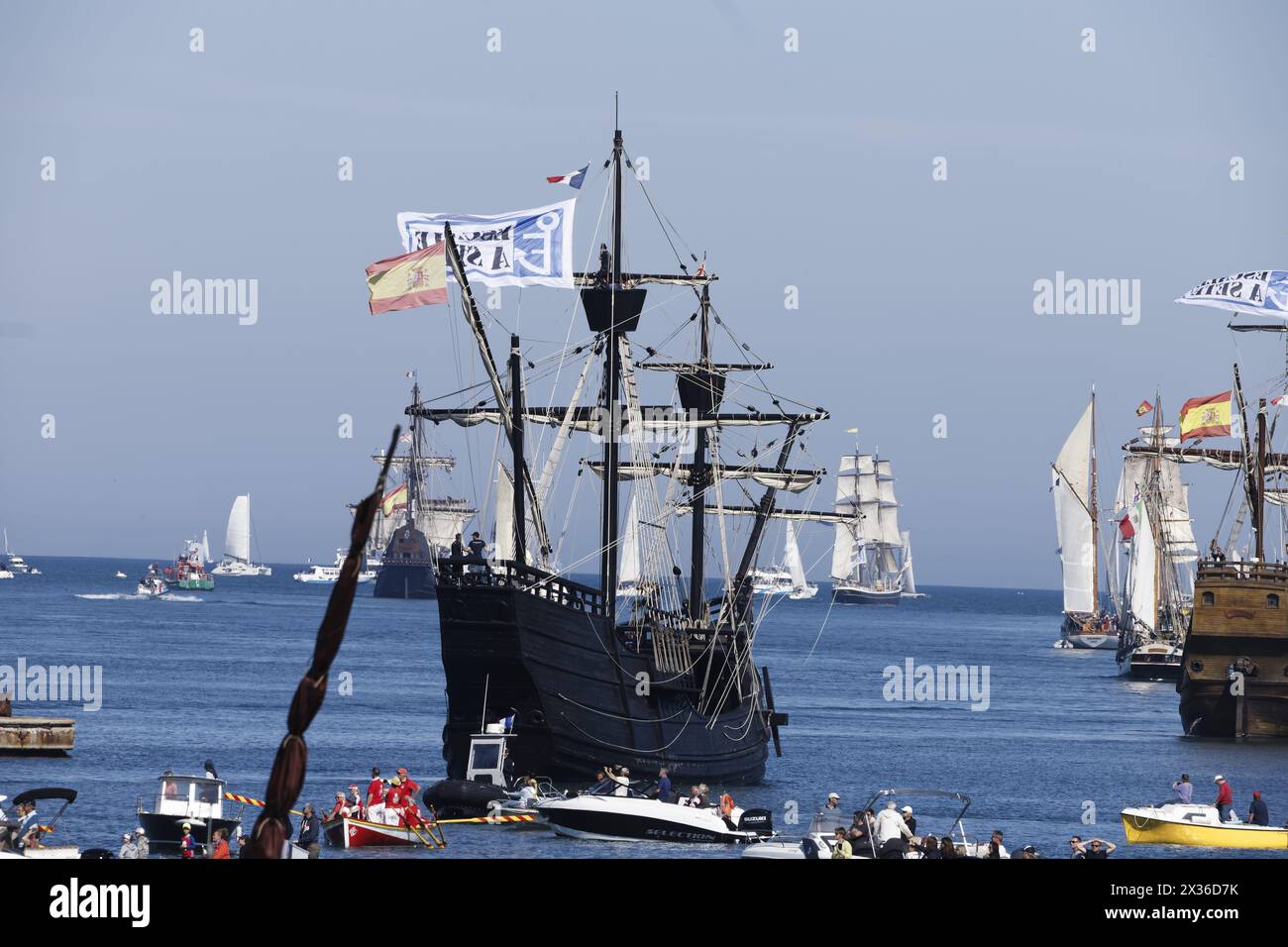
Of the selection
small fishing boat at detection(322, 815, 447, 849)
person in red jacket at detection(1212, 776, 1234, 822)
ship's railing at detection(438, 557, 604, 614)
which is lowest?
person in red jacket at detection(1212, 776, 1234, 822)

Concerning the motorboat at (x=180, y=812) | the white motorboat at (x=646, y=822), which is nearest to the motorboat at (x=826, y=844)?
the white motorboat at (x=646, y=822)

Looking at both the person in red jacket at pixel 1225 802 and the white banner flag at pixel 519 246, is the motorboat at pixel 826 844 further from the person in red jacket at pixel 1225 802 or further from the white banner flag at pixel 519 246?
the white banner flag at pixel 519 246

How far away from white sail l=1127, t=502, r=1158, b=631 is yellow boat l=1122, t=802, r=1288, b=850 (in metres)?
94.7

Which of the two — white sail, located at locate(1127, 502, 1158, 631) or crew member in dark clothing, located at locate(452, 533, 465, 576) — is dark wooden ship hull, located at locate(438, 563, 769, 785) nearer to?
crew member in dark clothing, located at locate(452, 533, 465, 576)

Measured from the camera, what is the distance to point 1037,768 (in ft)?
240

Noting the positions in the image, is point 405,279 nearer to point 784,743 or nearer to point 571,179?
point 571,179

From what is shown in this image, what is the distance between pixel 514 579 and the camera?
49.8m

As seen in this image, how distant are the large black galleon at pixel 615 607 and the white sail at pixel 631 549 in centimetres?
37

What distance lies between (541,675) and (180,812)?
41.8 ft

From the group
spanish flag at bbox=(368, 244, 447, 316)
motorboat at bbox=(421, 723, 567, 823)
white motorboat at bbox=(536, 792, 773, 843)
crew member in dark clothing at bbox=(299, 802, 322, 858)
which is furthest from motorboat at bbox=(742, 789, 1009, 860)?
spanish flag at bbox=(368, 244, 447, 316)

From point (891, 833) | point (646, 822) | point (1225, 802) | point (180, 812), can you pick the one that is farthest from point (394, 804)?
point (1225, 802)

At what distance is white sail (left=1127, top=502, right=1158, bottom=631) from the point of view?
141 meters
